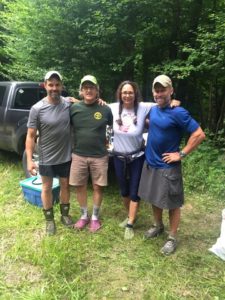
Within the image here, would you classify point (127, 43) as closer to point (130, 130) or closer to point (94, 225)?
point (130, 130)

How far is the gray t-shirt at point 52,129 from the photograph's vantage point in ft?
11.8

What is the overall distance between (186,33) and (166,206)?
500 cm

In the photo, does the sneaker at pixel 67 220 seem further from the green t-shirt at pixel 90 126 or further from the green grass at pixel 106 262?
the green t-shirt at pixel 90 126

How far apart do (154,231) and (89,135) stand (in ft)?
4.58

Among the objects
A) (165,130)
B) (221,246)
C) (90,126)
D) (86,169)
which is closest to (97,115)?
(90,126)

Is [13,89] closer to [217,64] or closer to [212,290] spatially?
[217,64]

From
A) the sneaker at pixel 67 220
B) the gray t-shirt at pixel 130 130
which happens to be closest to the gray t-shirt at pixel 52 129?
the gray t-shirt at pixel 130 130

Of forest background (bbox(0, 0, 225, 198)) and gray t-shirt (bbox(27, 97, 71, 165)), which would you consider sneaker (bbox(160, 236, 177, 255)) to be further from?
forest background (bbox(0, 0, 225, 198))

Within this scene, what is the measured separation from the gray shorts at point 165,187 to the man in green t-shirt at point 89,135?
2.08 ft

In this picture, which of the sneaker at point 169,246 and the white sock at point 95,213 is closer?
the sneaker at point 169,246

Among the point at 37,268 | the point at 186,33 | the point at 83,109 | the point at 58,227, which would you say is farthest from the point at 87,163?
the point at 186,33

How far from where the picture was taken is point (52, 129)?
3627 millimetres

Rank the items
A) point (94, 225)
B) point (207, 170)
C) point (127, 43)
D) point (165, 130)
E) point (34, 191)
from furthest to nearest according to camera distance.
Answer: point (127, 43)
point (207, 170)
point (34, 191)
point (94, 225)
point (165, 130)

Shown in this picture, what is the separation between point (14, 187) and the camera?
17.6ft
